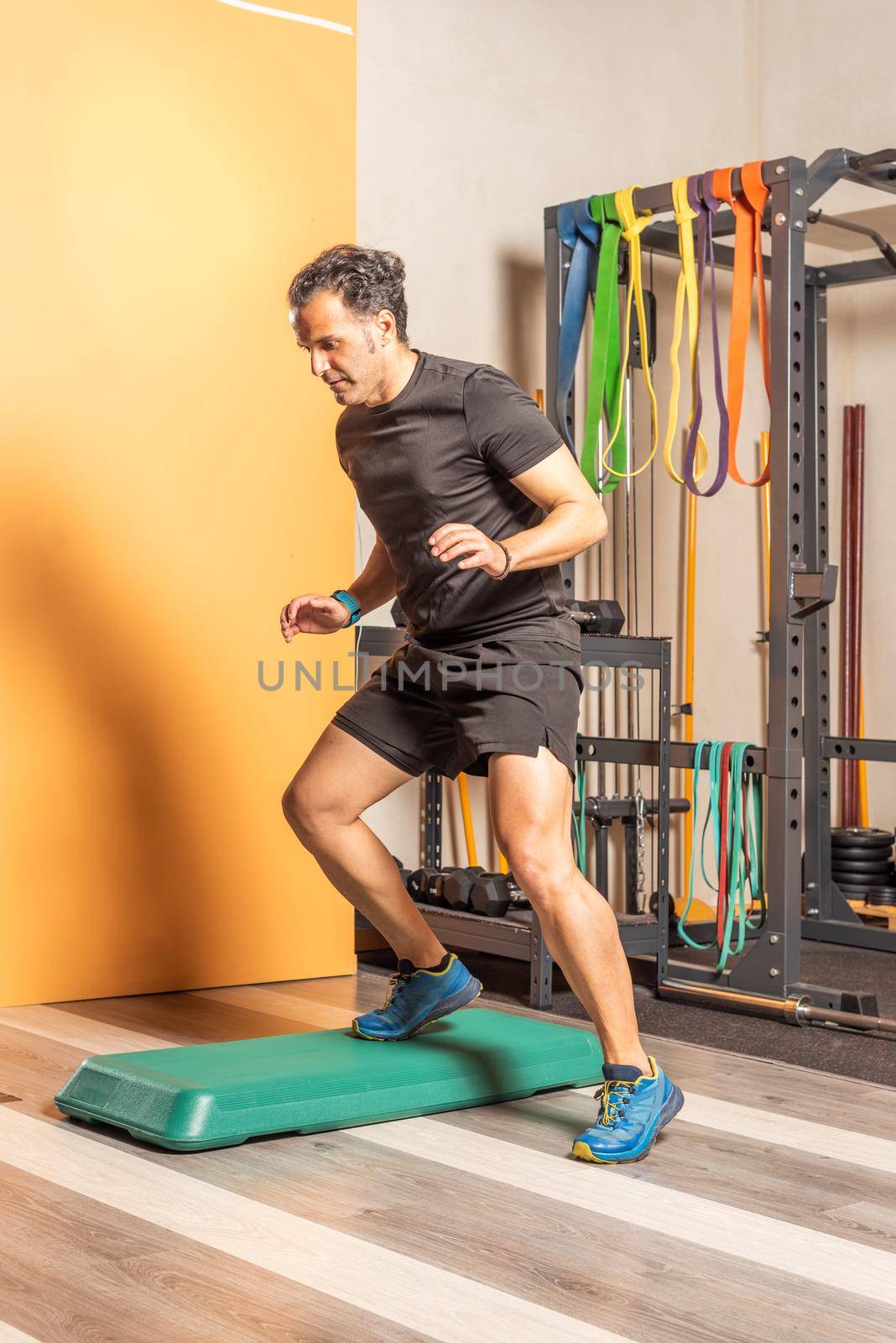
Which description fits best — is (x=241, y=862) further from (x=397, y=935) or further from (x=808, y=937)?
(x=808, y=937)

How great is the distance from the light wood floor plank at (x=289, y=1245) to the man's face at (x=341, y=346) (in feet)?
4.10

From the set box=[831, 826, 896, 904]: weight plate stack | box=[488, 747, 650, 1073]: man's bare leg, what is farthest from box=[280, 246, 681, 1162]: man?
box=[831, 826, 896, 904]: weight plate stack

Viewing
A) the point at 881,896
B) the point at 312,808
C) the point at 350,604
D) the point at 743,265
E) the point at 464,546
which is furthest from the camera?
the point at 881,896

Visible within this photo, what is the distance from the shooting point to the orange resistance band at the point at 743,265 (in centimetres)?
372

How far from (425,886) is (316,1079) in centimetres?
156

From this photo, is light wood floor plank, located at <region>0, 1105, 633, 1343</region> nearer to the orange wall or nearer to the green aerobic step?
the green aerobic step

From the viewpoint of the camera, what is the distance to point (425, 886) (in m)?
4.04

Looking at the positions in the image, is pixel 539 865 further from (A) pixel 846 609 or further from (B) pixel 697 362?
(A) pixel 846 609

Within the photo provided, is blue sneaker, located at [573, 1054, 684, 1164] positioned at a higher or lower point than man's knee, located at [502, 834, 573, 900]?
lower

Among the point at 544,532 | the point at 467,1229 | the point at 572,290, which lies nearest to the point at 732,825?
the point at 572,290

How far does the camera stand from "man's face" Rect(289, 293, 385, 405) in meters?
2.45

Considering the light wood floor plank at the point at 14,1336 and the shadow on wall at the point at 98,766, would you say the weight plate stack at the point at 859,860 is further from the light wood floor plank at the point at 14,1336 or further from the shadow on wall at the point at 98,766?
the light wood floor plank at the point at 14,1336

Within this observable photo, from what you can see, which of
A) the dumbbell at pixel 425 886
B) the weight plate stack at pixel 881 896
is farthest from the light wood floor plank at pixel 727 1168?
the weight plate stack at pixel 881 896

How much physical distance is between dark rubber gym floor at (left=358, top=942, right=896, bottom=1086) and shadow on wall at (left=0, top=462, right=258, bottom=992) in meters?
0.68
